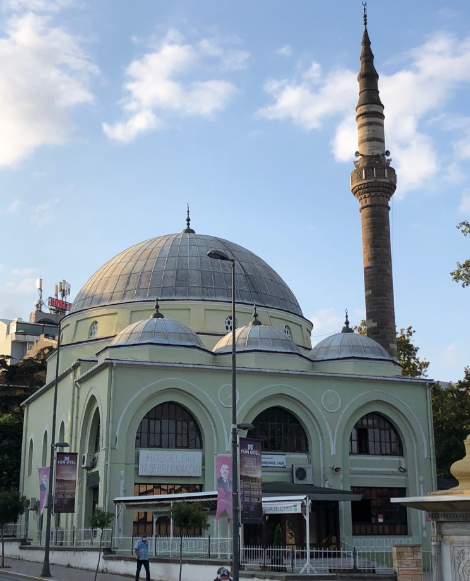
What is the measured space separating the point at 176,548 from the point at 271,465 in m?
9.08

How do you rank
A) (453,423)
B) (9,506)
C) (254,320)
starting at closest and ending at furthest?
(9,506), (254,320), (453,423)

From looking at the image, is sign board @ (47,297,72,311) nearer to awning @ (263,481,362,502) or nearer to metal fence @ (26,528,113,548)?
metal fence @ (26,528,113,548)

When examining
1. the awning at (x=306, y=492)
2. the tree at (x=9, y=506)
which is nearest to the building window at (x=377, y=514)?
the awning at (x=306, y=492)

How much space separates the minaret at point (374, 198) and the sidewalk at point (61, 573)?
1954cm

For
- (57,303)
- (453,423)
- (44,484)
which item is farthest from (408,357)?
(57,303)

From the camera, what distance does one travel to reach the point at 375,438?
33469mm

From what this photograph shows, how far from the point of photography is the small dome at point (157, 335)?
32.8 metres

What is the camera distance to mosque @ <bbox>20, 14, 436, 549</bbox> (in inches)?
1175

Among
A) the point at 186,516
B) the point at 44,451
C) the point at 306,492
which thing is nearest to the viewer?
the point at 186,516

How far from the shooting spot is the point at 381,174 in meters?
40.8

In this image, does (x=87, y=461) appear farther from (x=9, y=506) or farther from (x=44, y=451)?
(x=44, y=451)

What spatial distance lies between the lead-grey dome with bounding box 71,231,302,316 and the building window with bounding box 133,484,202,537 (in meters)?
11.6

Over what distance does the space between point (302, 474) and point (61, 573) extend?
11.1 meters

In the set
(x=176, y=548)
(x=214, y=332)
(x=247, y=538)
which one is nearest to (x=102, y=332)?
(x=214, y=332)
